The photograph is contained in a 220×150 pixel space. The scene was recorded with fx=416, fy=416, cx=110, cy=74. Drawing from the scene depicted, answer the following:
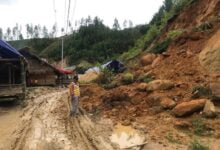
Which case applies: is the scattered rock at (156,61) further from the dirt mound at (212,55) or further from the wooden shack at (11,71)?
the wooden shack at (11,71)

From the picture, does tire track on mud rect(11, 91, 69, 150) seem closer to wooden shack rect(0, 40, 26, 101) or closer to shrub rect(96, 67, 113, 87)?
wooden shack rect(0, 40, 26, 101)

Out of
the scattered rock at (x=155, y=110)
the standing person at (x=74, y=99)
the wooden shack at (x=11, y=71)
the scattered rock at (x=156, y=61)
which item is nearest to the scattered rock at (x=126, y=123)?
the scattered rock at (x=155, y=110)

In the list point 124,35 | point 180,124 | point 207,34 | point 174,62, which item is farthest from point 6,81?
point 124,35

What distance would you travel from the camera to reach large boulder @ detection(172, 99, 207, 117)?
14039mm

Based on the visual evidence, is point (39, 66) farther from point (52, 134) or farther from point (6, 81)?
point (52, 134)

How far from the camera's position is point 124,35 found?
10175 centimetres

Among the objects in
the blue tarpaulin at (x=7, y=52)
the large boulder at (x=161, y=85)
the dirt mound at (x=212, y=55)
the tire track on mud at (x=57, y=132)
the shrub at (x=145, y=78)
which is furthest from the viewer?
the blue tarpaulin at (x=7, y=52)

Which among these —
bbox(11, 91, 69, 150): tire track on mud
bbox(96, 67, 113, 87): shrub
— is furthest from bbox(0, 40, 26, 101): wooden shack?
bbox(96, 67, 113, 87): shrub

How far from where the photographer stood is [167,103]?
15352 mm

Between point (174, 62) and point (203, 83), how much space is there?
4.69 metres

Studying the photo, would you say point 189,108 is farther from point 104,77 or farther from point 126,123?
point 104,77

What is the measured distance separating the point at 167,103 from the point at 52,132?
449cm

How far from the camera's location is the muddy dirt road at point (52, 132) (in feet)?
38.0

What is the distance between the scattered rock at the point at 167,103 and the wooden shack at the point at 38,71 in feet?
105
